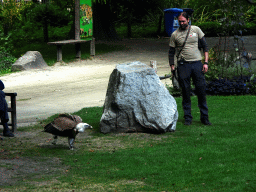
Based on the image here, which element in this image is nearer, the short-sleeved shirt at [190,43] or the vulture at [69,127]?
the vulture at [69,127]

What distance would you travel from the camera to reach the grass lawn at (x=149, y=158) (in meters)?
5.59

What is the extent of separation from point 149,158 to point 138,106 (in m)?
1.88

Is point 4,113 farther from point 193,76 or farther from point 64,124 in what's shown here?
point 193,76

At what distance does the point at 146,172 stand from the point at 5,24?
20256 millimetres

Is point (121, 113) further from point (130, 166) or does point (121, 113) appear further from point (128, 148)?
point (130, 166)

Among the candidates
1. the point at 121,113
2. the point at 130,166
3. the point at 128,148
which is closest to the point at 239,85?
the point at 121,113

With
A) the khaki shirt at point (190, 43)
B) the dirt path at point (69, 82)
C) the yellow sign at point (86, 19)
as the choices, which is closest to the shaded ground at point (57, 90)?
the dirt path at point (69, 82)

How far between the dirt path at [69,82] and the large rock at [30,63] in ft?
1.56

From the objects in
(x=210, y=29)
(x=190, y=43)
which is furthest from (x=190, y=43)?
(x=210, y=29)

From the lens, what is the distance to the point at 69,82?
15867 millimetres

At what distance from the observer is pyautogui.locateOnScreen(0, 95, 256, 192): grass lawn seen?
220 inches

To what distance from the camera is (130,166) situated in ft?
21.0

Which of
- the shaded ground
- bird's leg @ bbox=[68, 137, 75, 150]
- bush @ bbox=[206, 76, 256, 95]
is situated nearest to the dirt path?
the shaded ground

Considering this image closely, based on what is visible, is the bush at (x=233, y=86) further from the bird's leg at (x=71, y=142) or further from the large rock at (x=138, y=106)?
the bird's leg at (x=71, y=142)
